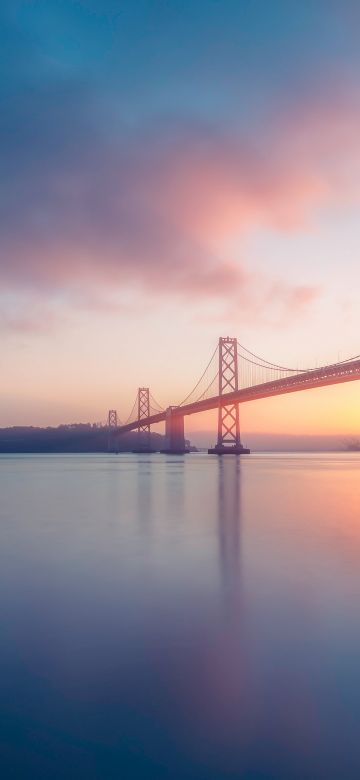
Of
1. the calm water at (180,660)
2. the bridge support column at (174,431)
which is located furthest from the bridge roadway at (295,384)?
the calm water at (180,660)

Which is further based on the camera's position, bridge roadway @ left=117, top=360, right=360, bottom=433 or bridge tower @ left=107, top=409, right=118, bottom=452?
bridge tower @ left=107, top=409, right=118, bottom=452

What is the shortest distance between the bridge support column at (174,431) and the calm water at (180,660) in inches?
2214

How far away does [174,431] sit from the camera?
70750mm

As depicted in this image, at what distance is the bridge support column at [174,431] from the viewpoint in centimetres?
6544

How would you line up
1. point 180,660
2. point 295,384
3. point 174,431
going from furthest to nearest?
point 174,431, point 295,384, point 180,660

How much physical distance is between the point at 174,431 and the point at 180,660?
220 ft

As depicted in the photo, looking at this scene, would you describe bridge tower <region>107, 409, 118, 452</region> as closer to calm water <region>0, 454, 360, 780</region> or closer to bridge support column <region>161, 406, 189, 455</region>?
bridge support column <region>161, 406, 189, 455</region>

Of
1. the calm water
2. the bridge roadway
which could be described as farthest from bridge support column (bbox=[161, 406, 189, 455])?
the calm water

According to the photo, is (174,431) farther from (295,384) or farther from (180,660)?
(180,660)

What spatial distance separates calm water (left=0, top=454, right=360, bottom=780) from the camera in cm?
259

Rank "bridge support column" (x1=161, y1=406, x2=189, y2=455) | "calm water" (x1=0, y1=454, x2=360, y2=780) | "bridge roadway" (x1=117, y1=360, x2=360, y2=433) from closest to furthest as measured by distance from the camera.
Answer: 1. "calm water" (x1=0, y1=454, x2=360, y2=780)
2. "bridge roadway" (x1=117, y1=360, x2=360, y2=433)
3. "bridge support column" (x1=161, y1=406, x2=189, y2=455)

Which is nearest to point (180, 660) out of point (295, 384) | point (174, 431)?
point (295, 384)

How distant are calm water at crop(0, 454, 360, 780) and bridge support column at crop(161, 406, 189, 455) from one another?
185 feet

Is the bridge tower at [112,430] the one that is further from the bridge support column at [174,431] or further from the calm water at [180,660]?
the calm water at [180,660]
